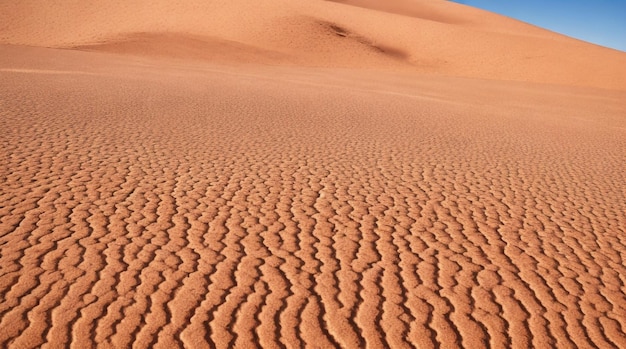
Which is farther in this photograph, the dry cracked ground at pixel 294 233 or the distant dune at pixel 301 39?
the distant dune at pixel 301 39

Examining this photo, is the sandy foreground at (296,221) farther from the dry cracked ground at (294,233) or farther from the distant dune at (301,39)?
the distant dune at (301,39)

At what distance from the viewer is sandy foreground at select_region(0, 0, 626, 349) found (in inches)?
187

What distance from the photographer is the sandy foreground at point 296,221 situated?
475 cm

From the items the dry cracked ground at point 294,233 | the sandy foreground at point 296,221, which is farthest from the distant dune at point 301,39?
the dry cracked ground at point 294,233

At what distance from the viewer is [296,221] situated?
737 cm

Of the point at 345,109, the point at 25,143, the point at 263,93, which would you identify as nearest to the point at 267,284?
the point at 25,143

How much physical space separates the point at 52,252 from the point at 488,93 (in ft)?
87.1

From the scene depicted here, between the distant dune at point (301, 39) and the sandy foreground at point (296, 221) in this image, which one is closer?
the sandy foreground at point (296, 221)

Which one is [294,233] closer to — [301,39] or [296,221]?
[296,221]

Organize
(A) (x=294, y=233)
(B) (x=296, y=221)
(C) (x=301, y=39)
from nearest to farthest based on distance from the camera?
(A) (x=294, y=233) < (B) (x=296, y=221) < (C) (x=301, y=39)

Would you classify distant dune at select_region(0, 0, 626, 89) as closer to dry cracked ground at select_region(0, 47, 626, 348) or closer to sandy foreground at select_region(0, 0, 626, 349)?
sandy foreground at select_region(0, 0, 626, 349)

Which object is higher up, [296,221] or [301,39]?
[301,39]

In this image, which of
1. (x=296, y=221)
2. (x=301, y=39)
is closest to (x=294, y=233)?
(x=296, y=221)

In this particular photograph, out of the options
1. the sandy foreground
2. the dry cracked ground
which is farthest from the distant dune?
the dry cracked ground
